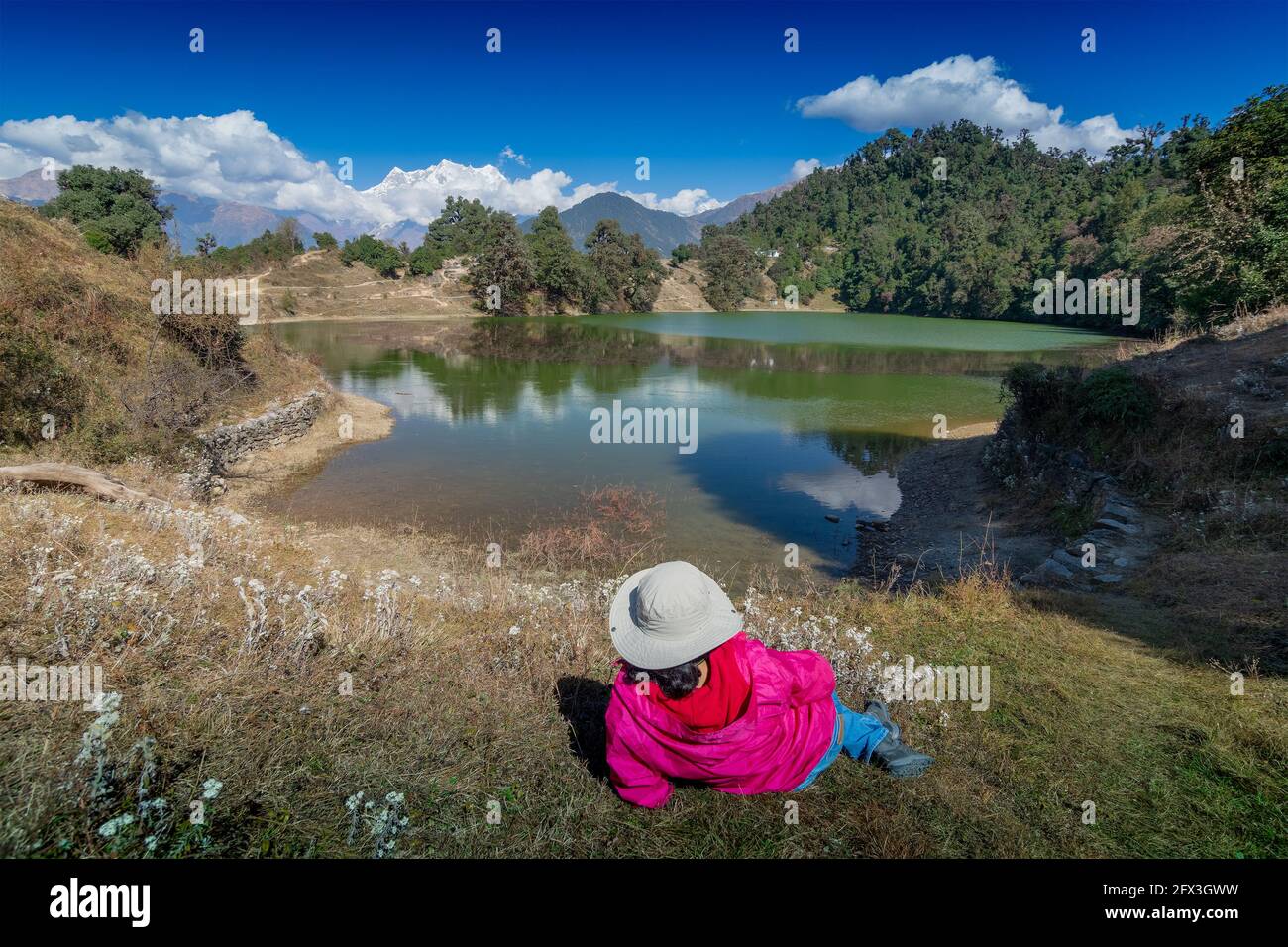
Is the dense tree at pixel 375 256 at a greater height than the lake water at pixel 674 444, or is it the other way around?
the dense tree at pixel 375 256

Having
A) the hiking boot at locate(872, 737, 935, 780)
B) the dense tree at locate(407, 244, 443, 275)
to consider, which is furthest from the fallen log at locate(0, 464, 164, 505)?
the dense tree at locate(407, 244, 443, 275)

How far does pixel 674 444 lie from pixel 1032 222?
315 ft

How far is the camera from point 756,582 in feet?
30.2

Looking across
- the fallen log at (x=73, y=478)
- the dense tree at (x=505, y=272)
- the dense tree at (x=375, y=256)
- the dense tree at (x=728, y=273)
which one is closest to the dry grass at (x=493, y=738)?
the fallen log at (x=73, y=478)

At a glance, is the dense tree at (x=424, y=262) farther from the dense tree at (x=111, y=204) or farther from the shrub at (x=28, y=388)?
the shrub at (x=28, y=388)

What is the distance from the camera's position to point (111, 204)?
4712 cm

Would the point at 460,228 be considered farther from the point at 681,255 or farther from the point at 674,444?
the point at 674,444

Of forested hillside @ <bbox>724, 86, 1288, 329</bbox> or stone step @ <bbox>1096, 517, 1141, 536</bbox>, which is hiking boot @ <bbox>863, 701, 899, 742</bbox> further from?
forested hillside @ <bbox>724, 86, 1288, 329</bbox>

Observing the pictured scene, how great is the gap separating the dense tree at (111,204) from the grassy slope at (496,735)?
52666mm

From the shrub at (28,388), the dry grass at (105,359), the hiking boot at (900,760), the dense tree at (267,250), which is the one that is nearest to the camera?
the hiking boot at (900,760)

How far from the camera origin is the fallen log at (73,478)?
24.7ft

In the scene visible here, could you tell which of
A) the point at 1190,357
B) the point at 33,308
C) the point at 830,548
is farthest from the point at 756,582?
the point at 33,308
